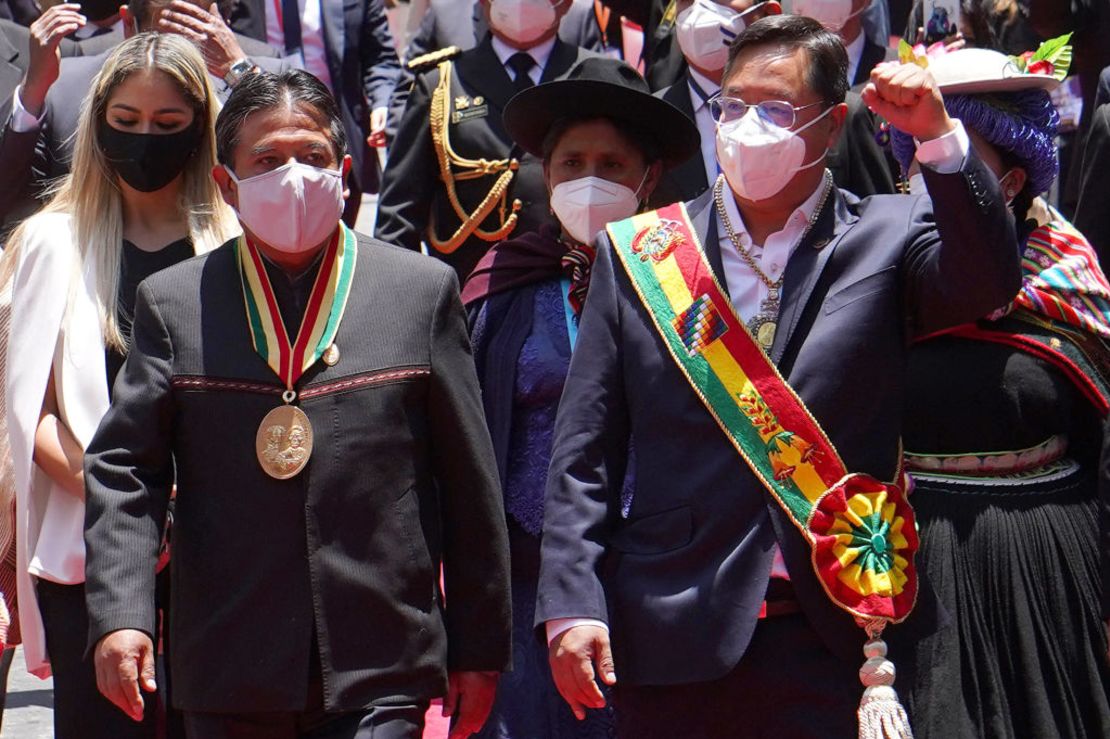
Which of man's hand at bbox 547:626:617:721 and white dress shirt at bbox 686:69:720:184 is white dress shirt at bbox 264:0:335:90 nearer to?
white dress shirt at bbox 686:69:720:184

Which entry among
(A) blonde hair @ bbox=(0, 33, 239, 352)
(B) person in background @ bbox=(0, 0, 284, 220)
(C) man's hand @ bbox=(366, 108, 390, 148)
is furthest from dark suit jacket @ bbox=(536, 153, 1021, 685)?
(C) man's hand @ bbox=(366, 108, 390, 148)

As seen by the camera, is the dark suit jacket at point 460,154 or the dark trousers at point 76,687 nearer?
the dark trousers at point 76,687

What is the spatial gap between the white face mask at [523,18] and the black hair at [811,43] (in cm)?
314

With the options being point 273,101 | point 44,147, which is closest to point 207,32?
point 44,147

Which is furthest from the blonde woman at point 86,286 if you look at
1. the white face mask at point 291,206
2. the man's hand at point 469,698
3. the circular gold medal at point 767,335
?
the circular gold medal at point 767,335

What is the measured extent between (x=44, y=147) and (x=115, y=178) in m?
1.18

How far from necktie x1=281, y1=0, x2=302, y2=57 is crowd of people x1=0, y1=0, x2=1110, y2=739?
3058mm

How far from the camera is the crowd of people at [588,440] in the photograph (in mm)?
4242

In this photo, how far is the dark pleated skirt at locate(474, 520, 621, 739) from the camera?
17.4ft

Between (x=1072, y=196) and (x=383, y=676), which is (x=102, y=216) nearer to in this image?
(x=383, y=676)

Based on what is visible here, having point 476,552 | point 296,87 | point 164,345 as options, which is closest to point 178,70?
point 296,87

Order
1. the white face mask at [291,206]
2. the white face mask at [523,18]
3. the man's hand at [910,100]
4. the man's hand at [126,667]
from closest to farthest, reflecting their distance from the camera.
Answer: the man's hand at [910,100]
the man's hand at [126,667]
the white face mask at [291,206]
the white face mask at [523,18]

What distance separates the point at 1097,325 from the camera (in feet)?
16.5

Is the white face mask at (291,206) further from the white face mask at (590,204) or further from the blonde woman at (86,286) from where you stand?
the white face mask at (590,204)
